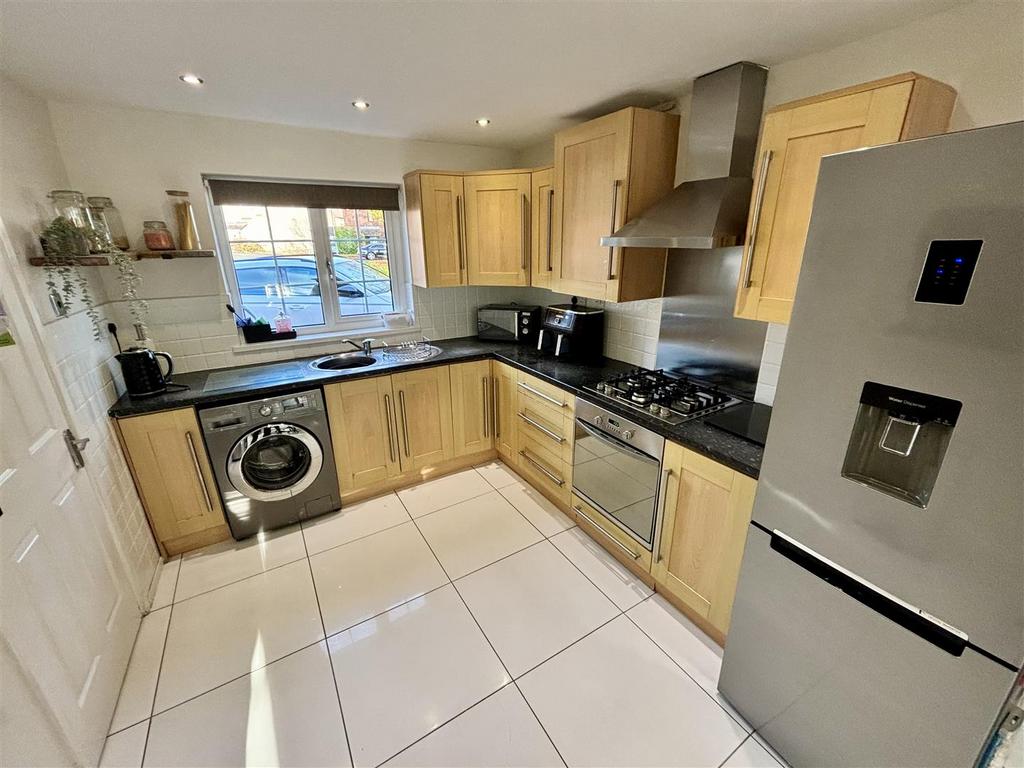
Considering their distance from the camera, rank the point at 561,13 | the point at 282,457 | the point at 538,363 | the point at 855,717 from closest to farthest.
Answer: the point at 855,717 → the point at 561,13 → the point at 282,457 → the point at 538,363

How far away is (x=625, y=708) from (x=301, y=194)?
10.4 ft

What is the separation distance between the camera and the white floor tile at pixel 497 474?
2871 millimetres

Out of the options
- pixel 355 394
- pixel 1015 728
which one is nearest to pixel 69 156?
pixel 355 394

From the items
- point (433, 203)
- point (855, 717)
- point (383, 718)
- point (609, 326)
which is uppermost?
point (433, 203)

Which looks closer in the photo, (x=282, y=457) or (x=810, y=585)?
(x=810, y=585)

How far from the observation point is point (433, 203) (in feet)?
8.77

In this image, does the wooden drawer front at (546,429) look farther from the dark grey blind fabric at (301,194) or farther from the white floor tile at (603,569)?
the dark grey blind fabric at (301,194)

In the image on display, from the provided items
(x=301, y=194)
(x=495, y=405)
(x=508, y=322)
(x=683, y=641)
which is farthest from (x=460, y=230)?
(x=683, y=641)

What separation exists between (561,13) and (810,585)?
6.08 ft

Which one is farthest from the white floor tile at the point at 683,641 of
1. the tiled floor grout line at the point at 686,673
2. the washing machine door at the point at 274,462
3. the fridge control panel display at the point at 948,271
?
the washing machine door at the point at 274,462

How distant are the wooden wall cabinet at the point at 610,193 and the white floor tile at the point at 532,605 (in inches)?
57.3

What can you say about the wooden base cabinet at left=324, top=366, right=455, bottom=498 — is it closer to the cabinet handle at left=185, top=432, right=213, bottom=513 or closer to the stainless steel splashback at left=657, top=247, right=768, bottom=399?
the cabinet handle at left=185, top=432, right=213, bottom=513

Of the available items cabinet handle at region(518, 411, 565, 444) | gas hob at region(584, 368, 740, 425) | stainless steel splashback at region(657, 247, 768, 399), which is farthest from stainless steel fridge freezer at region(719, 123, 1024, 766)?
cabinet handle at region(518, 411, 565, 444)

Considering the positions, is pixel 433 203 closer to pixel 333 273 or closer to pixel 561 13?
pixel 333 273
